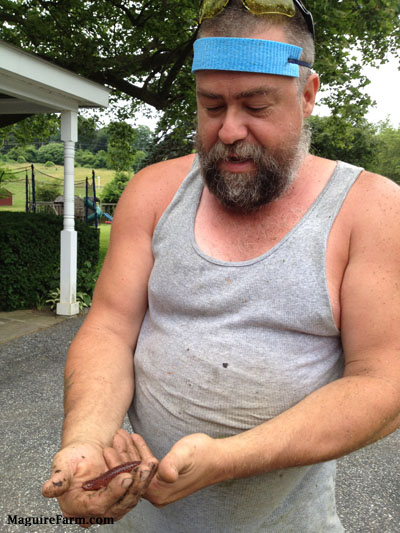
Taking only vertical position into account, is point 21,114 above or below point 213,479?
above

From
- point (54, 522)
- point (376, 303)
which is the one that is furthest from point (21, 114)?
point (376, 303)

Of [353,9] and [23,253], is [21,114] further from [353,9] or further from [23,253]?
[353,9]

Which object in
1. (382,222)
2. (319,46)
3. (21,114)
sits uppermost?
(319,46)

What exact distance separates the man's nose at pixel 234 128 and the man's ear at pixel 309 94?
0.71ft

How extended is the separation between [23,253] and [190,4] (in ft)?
18.4

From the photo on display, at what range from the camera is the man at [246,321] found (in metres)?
1.16

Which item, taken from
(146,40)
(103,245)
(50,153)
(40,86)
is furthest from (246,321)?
(50,153)

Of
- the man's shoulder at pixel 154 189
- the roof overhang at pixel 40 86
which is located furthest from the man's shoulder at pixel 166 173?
the roof overhang at pixel 40 86

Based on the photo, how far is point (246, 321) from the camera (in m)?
1.29

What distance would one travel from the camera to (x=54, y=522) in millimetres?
3164

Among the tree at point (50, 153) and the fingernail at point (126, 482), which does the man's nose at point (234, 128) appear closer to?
the fingernail at point (126, 482)

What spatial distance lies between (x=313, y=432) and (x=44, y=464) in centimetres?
320

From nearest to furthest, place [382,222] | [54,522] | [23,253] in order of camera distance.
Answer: [382,222]
[54,522]
[23,253]

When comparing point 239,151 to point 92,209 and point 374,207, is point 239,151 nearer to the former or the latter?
point 374,207
